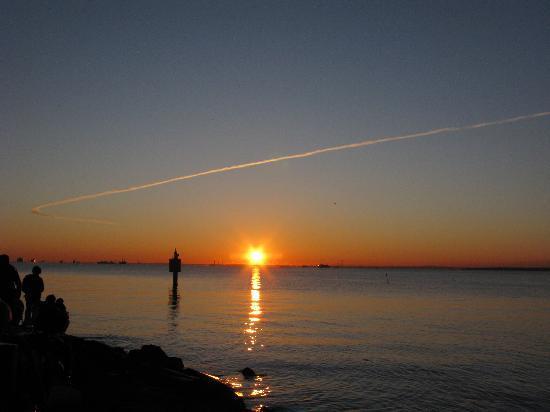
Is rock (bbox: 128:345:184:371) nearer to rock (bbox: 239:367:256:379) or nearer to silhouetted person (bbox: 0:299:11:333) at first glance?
rock (bbox: 239:367:256:379)

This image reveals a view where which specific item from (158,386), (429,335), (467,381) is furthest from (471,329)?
(158,386)

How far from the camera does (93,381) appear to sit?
1541 centimetres

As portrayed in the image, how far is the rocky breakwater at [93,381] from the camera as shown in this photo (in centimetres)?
805

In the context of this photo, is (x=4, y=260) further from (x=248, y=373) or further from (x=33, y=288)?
(x=248, y=373)

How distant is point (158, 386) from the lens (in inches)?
622

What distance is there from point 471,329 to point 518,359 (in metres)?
13.6

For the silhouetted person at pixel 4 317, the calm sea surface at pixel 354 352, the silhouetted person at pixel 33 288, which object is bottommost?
the calm sea surface at pixel 354 352

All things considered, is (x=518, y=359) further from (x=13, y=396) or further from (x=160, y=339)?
(x=13, y=396)

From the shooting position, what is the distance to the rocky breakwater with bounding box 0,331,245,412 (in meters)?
8.05

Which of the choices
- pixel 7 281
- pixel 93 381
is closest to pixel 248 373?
pixel 93 381

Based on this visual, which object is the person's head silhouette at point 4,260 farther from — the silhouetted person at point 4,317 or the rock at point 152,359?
the silhouetted person at point 4,317

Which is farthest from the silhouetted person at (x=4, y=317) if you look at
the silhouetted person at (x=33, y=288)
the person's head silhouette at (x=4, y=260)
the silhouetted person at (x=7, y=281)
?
the silhouetted person at (x=33, y=288)

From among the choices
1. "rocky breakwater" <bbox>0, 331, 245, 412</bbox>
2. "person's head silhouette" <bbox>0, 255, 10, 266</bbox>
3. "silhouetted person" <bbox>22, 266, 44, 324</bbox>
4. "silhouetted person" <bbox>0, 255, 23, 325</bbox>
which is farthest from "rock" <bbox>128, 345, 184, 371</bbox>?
"person's head silhouette" <bbox>0, 255, 10, 266</bbox>

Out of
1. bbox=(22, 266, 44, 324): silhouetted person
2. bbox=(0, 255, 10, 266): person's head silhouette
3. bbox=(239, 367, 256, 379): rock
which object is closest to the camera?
bbox=(0, 255, 10, 266): person's head silhouette
